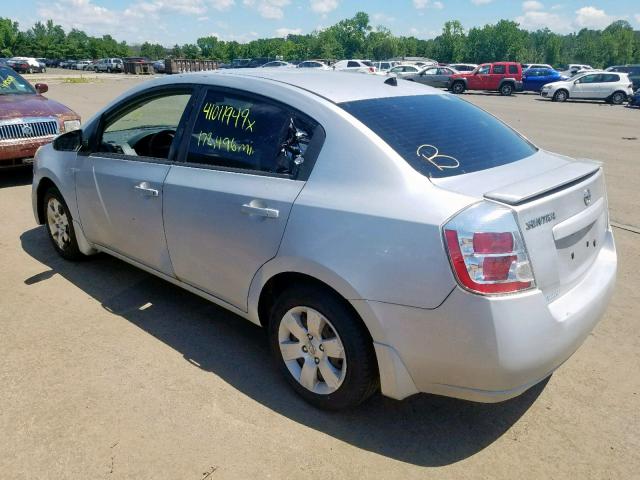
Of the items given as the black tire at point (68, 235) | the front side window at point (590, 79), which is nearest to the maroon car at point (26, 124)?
the black tire at point (68, 235)

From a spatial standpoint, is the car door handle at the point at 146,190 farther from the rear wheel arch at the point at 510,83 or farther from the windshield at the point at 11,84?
the rear wheel arch at the point at 510,83

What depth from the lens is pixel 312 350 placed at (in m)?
2.83

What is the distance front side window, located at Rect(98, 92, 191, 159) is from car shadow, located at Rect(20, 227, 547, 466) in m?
1.13

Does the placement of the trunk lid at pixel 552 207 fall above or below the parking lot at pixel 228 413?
above

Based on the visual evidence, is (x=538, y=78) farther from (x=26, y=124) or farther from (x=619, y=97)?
(x=26, y=124)

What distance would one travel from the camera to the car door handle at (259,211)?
2807 millimetres

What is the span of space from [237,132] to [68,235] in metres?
2.37

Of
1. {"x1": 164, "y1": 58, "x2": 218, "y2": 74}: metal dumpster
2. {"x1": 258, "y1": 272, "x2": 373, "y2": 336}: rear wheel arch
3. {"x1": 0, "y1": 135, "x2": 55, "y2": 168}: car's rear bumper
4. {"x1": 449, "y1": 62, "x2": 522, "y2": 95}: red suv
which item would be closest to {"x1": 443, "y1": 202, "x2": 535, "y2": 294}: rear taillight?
{"x1": 258, "y1": 272, "x2": 373, "y2": 336}: rear wheel arch

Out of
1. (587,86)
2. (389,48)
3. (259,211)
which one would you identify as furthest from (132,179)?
(389,48)

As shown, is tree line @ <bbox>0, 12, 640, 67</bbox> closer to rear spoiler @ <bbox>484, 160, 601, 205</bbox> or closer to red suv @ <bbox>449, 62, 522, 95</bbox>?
red suv @ <bbox>449, 62, 522, 95</bbox>

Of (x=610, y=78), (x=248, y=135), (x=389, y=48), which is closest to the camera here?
(x=248, y=135)

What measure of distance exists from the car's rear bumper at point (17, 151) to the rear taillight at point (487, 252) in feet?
22.9

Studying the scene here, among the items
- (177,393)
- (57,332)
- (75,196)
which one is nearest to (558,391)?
(177,393)

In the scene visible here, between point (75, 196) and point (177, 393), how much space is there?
2152 millimetres
